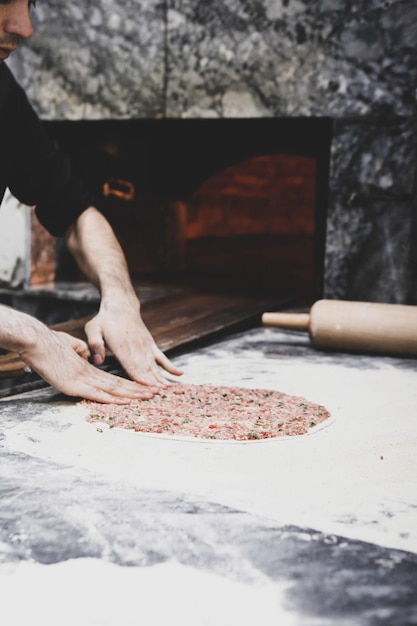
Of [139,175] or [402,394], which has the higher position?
[139,175]

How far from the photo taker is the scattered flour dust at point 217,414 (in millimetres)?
1280

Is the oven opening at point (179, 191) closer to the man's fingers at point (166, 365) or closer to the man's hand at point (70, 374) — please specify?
the man's fingers at point (166, 365)

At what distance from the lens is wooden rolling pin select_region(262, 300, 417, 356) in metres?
1.99

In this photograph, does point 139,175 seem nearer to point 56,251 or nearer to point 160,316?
point 56,251

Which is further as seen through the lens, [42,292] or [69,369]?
[42,292]

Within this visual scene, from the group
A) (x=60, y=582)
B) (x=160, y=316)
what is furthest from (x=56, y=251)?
(x=60, y=582)

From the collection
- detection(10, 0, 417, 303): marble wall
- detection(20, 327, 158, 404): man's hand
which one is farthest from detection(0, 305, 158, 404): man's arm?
detection(10, 0, 417, 303): marble wall

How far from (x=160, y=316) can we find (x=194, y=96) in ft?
3.13

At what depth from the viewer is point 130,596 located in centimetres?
74

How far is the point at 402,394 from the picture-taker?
1.64m

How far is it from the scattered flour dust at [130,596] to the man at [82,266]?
65 centimetres

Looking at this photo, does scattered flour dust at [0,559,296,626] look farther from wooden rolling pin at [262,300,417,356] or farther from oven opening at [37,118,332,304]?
oven opening at [37,118,332,304]

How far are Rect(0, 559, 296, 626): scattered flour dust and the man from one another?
654 mm

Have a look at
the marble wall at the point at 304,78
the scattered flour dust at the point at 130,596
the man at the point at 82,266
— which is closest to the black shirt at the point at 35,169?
the man at the point at 82,266
